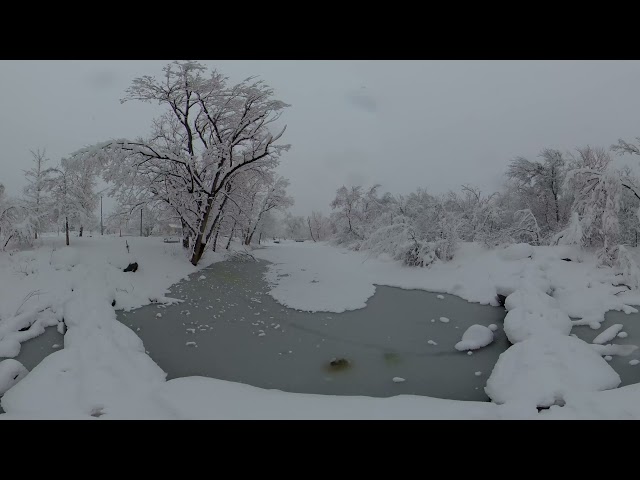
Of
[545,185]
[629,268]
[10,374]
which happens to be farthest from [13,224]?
[545,185]

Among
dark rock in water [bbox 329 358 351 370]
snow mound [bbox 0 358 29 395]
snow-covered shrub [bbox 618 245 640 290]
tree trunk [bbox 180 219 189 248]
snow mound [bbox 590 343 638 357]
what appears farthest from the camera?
tree trunk [bbox 180 219 189 248]

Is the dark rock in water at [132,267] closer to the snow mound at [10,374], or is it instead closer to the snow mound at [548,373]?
the snow mound at [10,374]

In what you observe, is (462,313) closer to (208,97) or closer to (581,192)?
(581,192)

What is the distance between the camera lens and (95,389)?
16.4ft

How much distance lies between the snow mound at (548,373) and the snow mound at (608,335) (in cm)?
165

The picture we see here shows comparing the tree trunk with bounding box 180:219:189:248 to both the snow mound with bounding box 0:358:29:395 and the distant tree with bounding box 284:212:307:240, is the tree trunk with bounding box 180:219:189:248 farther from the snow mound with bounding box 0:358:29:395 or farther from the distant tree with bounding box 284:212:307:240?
the distant tree with bounding box 284:212:307:240

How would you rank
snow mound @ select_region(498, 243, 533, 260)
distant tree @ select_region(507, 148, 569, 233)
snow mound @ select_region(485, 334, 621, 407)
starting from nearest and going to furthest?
snow mound @ select_region(485, 334, 621, 407) → snow mound @ select_region(498, 243, 533, 260) → distant tree @ select_region(507, 148, 569, 233)

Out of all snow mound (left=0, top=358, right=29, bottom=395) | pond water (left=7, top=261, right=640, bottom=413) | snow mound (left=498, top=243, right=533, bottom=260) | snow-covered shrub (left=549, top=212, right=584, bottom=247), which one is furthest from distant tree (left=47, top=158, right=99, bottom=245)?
snow-covered shrub (left=549, top=212, right=584, bottom=247)

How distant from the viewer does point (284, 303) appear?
435 inches

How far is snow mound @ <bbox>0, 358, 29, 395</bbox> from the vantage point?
213 inches

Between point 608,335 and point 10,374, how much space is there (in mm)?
12791

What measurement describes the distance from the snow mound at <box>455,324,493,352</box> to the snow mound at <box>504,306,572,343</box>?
501mm

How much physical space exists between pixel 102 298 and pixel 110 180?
21.4ft
